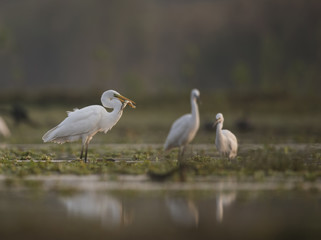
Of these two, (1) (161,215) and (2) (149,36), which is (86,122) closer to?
(1) (161,215)

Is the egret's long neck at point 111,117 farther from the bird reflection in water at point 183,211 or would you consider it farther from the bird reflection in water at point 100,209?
the bird reflection in water at point 183,211

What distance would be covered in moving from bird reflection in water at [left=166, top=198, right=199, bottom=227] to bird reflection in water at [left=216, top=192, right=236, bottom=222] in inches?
10.7

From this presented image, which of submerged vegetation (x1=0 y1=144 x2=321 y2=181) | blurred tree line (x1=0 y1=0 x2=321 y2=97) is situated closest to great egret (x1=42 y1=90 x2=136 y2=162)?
submerged vegetation (x1=0 y1=144 x2=321 y2=181)

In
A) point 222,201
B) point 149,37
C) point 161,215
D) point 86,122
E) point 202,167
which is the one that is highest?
point 149,37

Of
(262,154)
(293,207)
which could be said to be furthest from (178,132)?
(293,207)

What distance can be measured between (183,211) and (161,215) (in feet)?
1.20

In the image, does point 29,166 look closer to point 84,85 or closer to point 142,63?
point 84,85

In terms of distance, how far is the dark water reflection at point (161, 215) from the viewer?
6691mm

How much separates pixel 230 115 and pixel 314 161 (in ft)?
92.6

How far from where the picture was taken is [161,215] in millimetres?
7555

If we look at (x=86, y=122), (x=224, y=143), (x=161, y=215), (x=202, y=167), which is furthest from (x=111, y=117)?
(x=161, y=215)

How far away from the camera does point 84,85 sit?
510 ft

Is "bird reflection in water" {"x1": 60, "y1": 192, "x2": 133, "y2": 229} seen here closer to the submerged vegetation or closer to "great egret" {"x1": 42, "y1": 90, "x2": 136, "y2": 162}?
the submerged vegetation

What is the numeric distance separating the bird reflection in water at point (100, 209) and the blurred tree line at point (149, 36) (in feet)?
459
